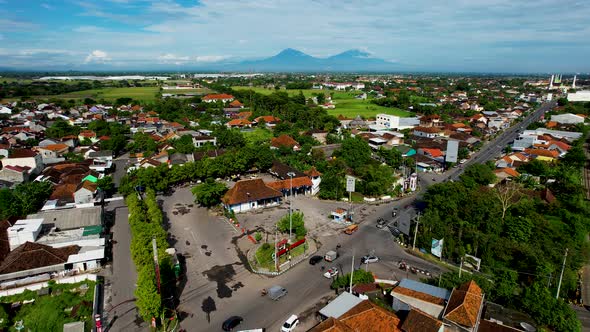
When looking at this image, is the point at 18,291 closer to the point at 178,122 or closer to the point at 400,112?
the point at 178,122

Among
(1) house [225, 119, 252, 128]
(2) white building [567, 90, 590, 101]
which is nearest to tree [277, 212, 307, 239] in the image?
(1) house [225, 119, 252, 128]

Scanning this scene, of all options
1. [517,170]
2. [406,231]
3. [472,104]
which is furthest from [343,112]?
[406,231]

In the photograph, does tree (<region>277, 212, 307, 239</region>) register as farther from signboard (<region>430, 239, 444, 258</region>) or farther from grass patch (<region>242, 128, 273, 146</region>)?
grass patch (<region>242, 128, 273, 146</region>)

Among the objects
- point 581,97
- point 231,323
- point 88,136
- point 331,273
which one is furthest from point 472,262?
point 581,97

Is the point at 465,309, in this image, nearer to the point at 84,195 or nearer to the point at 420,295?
the point at 420,295

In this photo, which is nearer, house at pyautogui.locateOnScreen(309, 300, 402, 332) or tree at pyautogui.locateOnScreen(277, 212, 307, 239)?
house at pyautogui.locateOnScreen(309, 300, 402, 332)
